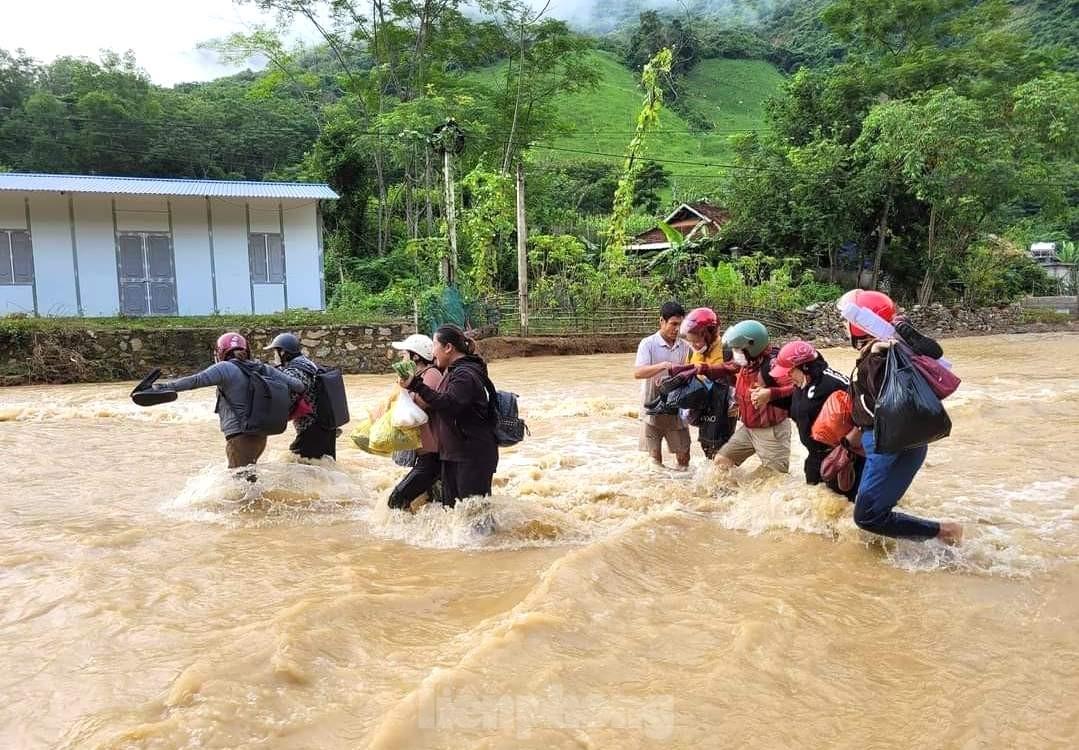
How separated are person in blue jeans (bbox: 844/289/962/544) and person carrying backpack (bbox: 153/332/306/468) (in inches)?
153

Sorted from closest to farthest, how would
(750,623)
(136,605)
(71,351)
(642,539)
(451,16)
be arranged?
(750,623)
(136,605)
(642,539)
(71,351)
(451,16)

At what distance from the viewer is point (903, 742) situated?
291 centimetres

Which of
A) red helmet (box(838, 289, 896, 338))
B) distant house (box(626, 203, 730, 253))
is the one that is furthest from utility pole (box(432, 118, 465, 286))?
red helmet (box(838, 289, 896, 338))

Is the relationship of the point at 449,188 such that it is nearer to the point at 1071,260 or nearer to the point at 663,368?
the point at 663,368

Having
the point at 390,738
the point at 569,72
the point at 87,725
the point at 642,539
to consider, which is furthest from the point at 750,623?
the point at 569,72

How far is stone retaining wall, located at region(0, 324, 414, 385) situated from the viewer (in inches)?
624

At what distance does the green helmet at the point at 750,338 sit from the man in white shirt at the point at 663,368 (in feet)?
2.16

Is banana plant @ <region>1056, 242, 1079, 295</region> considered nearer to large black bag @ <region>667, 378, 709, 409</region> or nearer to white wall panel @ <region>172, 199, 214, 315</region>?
white wall panel @ <region>172, 199, 214, 315</region>

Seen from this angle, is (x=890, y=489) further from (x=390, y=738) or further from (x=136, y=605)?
(x=136, y=605)

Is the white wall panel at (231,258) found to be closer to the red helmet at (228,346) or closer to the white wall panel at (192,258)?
the white wall panel at (192,258)

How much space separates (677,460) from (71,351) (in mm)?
14239

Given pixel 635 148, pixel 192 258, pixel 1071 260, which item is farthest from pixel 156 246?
Result: pixel 1071 260

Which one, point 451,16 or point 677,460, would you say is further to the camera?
point 451,16

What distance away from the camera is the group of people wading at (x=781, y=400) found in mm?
4340
